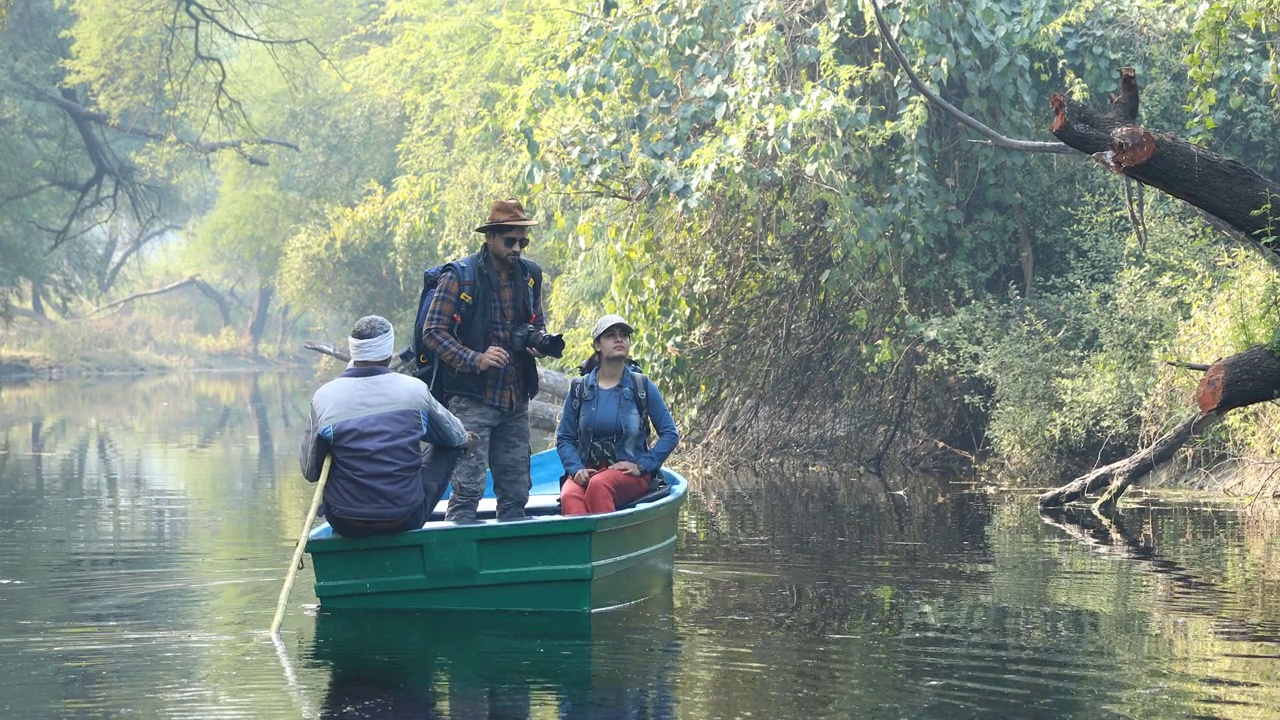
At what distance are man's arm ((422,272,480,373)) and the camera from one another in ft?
0.90

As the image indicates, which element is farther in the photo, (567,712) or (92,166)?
(92,166)

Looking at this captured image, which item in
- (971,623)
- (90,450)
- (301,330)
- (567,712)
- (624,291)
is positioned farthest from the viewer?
(301,330)

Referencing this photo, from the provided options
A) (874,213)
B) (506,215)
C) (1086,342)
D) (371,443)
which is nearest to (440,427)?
(371,443)

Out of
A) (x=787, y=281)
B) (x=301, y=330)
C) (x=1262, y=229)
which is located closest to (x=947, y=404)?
(x=787, y=281)

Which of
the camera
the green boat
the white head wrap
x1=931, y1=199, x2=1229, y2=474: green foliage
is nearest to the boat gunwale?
the green boat

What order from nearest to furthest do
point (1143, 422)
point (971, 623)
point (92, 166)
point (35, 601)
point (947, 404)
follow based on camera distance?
point (971, 623) < point (35, 601) < point (1143, 422) < point (947, 404) < point (92, 166)

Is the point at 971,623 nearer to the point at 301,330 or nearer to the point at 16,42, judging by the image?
the point at 16,42

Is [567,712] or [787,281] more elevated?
[787,281]

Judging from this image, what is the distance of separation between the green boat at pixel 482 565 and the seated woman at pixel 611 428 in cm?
71

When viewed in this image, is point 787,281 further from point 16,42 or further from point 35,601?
point 16,42

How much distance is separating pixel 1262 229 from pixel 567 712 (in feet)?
14.2

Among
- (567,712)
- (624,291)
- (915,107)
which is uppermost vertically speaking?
(915,107)

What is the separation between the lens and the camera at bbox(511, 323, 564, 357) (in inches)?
355

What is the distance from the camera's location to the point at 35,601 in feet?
30.0
